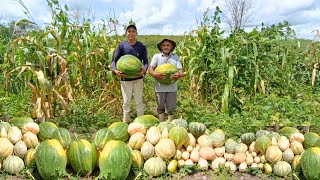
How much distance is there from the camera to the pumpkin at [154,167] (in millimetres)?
4246

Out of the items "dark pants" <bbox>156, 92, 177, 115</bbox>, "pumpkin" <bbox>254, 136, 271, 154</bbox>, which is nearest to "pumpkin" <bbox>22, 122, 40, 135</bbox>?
"dark pants" <bbox>156, 92, 177, 115</bbox>

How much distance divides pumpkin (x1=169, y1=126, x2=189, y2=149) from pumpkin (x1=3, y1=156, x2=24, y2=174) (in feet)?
→ 6.11

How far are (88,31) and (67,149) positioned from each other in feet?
12.9

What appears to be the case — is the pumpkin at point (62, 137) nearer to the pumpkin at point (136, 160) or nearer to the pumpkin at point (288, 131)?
the pumpkin at point (136, 160)

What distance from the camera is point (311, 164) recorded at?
409cm

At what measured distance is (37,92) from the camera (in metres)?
5.98

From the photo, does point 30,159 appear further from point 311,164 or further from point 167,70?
point 311,164

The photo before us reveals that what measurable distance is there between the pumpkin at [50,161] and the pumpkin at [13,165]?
295mm

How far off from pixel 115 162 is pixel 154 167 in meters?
0.51

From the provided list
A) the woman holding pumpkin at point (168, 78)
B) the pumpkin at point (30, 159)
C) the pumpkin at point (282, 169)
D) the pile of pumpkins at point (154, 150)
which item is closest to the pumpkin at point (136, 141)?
the pile of pumpkins at point (154, 150)

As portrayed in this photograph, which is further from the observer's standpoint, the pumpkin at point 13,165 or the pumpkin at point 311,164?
the pumpkin at point 13,165

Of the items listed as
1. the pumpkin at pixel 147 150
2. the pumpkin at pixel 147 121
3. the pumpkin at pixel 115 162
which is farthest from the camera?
the pumpkin at pixel 147 121

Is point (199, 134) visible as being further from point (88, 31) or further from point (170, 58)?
point (88, 31)

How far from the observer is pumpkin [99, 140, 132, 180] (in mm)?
4000
